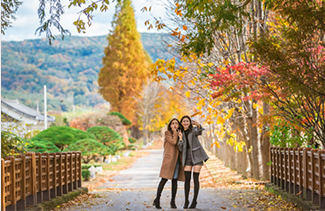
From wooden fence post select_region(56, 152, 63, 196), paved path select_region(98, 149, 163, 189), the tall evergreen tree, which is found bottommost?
paved path select_region(98, 149, 163, 189)

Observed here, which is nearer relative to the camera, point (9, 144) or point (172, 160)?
point (172, 160)

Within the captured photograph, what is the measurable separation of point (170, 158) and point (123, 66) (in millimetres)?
45245

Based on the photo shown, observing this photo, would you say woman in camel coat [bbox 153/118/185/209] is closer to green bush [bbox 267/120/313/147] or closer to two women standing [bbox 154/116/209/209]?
two women standing [bbox 154/116/209/209]

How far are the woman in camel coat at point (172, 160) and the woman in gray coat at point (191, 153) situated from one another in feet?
0.48

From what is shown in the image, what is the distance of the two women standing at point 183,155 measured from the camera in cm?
845

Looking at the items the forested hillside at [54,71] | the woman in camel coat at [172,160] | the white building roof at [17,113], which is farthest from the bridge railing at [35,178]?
the forested hillside at [54,71]

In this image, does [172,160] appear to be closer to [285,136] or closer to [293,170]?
[293,170]

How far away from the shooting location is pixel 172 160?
867 cm

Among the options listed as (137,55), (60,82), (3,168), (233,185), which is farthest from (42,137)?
(60,82)

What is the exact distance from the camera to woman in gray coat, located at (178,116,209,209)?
841 centimetres

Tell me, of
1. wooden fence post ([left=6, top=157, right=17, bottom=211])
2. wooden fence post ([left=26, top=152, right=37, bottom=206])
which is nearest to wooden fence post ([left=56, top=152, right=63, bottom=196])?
wooden fence post ([left=26, top=152, right=37, bottom=206])

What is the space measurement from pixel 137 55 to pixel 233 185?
42041mm

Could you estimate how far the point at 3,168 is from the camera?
6461mm

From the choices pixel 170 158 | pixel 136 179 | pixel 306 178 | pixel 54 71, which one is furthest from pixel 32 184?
pixel 54 71
